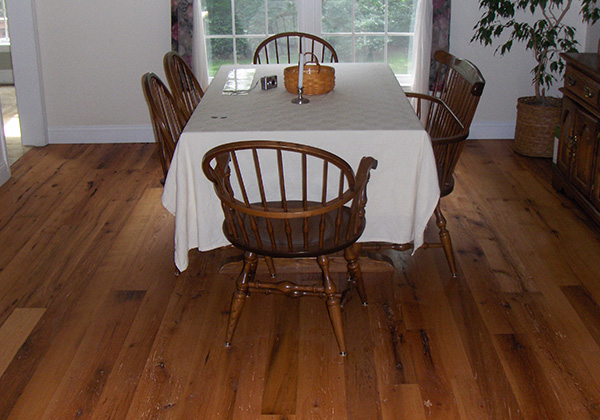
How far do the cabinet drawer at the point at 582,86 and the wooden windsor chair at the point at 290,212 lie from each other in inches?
56.6

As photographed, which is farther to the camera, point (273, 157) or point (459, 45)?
point (459, 45)

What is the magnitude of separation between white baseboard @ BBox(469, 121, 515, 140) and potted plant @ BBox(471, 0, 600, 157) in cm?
29

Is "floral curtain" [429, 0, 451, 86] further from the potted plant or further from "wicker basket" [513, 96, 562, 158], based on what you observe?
"wicker basket" [513, 96, 562, 158]

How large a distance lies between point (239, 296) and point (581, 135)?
78.7 inches

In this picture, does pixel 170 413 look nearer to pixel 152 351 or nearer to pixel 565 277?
pixel 152 351

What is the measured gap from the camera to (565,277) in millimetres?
2939

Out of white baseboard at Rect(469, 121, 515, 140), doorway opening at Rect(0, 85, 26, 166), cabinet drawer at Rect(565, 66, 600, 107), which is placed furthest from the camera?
white baseboard at Rect(469, 121, 515, 140)

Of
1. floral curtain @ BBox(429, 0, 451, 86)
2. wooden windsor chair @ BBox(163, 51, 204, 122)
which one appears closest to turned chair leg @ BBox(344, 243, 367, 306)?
wooden windsor chair @ BBox(163, 51, 204, 122)

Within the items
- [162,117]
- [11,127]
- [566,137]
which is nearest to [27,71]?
[11,127]

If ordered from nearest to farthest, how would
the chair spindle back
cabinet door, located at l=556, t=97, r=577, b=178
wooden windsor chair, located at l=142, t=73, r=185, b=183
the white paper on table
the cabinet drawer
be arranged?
the chair spindle back < wooden windsor chair, located at l=142, t=73, r=185, b=183 < the white paper on table < the cabinet drawer < cabinet door, located at l=556, t=97, r=577, b=178

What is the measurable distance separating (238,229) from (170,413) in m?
0.65

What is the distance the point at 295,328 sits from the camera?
8.65 ft

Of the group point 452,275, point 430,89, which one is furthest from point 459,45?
point 452,275

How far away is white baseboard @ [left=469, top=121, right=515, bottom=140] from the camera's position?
15.3ft
